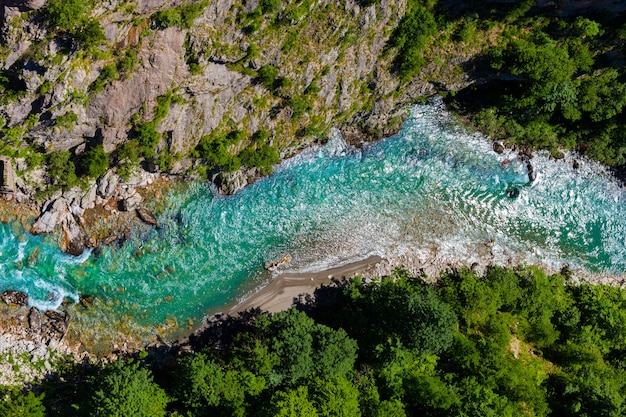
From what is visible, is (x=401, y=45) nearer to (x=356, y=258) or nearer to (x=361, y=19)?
(x=361, y=19)

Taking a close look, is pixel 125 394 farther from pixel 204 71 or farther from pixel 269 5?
pixel 269 5

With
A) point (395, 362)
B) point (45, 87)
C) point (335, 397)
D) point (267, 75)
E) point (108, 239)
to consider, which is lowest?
point (395, 362)

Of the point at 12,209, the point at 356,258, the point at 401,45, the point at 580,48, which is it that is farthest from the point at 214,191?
the point at 580,48

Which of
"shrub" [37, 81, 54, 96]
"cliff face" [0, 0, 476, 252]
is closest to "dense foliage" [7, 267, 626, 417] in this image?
"cliff face" [0, 0, 476, 252]

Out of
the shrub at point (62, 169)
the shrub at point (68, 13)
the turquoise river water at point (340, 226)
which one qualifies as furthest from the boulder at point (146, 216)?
the shrub at point (68, 13)

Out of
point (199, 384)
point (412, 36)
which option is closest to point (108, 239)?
point (199, 384)

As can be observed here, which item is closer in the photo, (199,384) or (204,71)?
(199,384)

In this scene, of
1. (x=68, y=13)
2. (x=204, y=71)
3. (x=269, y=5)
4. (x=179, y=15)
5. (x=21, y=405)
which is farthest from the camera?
(x=21, y=405)
